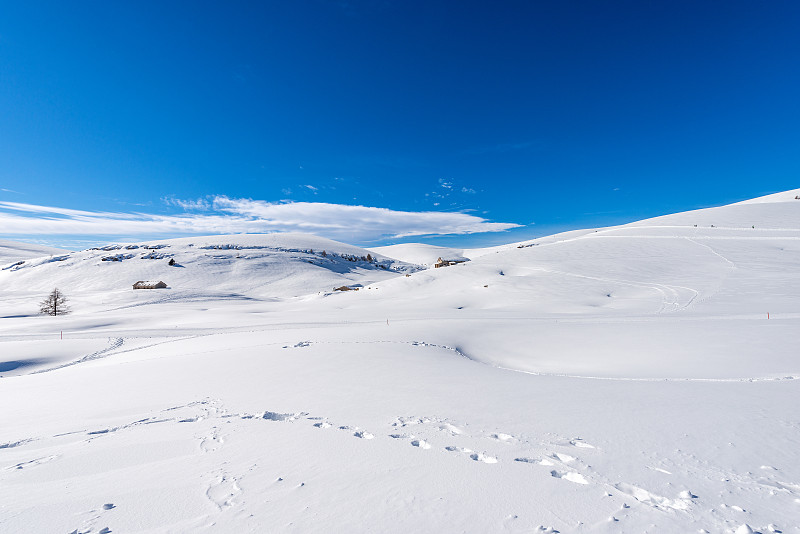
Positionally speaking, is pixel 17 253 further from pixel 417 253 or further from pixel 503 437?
pixel 503 437

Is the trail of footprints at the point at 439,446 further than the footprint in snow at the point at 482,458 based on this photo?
No

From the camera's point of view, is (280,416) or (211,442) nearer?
(211,442)

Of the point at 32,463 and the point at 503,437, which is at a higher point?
the point at 32,463

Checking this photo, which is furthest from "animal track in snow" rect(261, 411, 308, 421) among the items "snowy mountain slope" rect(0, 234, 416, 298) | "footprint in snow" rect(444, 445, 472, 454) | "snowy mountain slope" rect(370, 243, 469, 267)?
"snowy mountain slope" rect(370, 243, 469, 267)

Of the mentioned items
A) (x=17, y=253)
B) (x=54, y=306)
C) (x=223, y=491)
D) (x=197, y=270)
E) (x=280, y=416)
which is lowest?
(x=280, y=416)

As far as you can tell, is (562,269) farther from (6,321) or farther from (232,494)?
(6,321)

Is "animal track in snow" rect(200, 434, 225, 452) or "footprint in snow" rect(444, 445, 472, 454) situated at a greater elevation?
"animal track in snow" rect(200, 434, 225, 452)

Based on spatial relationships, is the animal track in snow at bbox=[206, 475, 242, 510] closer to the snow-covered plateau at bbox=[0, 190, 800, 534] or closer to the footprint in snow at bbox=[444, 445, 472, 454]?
the snow-covered plateau at bbox=[0, 190, 800, 534]

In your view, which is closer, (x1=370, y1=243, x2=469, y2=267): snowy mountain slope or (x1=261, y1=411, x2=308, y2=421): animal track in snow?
(x1=261, y1=411, x2=308, y2=421): animal track in snow

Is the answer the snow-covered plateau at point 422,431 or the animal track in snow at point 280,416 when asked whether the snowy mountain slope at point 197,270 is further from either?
the animal track in snow at point 280,416

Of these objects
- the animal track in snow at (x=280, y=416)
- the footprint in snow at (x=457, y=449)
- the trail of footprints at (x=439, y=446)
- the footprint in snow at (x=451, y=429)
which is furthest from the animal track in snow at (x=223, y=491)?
the footprint in snow at (x=451, y=429)

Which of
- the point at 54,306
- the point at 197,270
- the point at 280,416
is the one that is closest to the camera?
the point at 280,416

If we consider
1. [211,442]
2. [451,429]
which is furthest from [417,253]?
[211,442]

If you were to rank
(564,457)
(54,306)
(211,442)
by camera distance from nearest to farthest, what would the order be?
(564,457) < (211,442) < (54,306)
